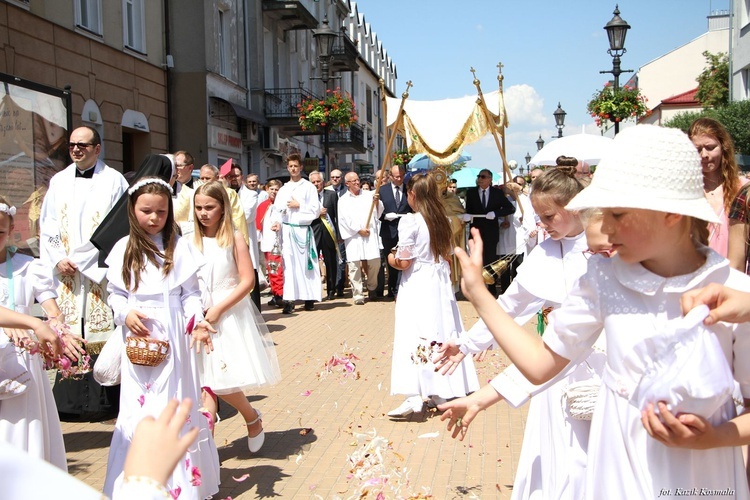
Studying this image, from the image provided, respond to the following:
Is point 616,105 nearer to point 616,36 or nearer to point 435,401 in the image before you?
point 616,36

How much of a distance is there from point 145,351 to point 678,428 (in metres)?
3.00

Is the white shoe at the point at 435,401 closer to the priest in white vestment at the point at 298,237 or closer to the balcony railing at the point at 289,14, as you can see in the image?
the priest in white vestment at the point at 298,237

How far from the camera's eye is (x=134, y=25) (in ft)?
64.2

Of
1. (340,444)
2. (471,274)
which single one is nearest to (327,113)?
(340,444)

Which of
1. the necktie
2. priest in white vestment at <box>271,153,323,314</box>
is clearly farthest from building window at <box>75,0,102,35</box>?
the necktie

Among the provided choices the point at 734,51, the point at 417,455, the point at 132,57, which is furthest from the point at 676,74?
the point at 417,455

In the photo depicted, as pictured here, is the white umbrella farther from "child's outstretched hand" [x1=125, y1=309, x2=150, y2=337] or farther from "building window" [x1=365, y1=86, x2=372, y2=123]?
"building window" [x1=365, y1=86, x2=372, y2=123]

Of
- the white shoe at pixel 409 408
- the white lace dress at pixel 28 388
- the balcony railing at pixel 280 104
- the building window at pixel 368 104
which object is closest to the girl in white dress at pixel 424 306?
the white shoe at pixel 409 408

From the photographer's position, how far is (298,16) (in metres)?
29.7

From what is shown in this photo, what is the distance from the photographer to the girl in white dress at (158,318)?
4250mm

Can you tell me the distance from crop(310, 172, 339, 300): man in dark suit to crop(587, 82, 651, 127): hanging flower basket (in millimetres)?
5247

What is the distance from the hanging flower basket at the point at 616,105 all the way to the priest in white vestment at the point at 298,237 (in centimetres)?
554

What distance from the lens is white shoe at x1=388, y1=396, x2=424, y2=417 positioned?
6831 mm

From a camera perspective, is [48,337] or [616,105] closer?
[48,337]
